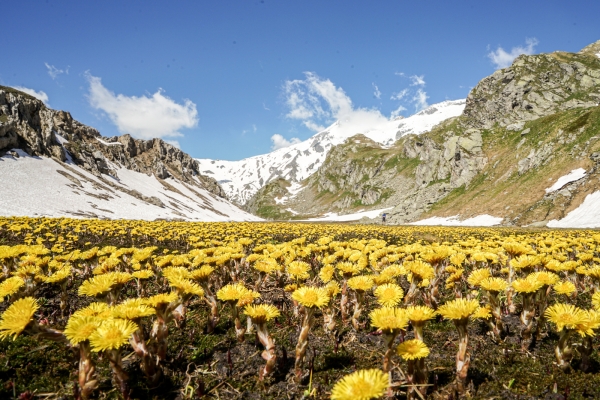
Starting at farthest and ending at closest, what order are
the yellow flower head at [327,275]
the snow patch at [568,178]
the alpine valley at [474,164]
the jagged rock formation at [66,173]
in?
the jagged rock formation at [66,173] < the alpine valley at [474,164] < the snow patch at [568,178] < the yellow flower head at [327,275]

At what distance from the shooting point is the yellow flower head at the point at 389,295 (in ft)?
11.6

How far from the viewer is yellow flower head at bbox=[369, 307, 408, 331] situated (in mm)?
2711

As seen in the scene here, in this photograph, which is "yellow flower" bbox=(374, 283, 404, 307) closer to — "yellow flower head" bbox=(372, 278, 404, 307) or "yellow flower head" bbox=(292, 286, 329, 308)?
"yellow flower head" bbox=(372, 278, 404, 307)

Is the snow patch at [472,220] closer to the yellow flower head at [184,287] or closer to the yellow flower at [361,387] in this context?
the yellow flower head at [184,287]

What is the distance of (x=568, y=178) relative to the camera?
1736 inches

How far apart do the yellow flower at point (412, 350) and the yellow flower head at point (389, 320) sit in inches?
6.2

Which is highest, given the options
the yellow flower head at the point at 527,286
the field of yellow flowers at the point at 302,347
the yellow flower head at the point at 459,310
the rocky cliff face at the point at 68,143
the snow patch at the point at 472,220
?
the rocky cliff face at the point at 68,143

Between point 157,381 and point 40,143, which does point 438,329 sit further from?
point 40,143

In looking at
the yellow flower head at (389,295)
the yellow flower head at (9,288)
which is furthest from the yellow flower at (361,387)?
the yellow flower head at (9,288)

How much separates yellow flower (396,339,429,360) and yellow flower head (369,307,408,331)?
0.16 meters

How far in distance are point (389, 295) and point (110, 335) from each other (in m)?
2.96

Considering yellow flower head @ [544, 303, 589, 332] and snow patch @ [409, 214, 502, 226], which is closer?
yellow flower head @ [544, 303, 589, 332]

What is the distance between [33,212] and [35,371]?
49.7 meters

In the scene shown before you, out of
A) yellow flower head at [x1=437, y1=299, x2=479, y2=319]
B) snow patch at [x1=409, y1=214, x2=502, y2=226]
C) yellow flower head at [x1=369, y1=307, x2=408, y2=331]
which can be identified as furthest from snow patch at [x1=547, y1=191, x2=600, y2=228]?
yellow flower head at [x1=369, y1=307, x2=408, y2=331]
